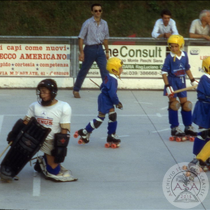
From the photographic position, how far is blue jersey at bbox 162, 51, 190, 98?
7969 mm

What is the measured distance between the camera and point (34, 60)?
11984 mm

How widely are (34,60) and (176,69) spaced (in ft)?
16.1

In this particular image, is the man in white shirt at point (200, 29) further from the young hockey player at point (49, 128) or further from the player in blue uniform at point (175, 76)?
the young hockey player at point (49, 128)

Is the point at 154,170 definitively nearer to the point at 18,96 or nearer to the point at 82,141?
the point at 82,141

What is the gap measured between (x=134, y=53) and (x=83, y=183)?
6.29 m

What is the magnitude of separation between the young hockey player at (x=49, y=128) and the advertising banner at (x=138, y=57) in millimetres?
6031

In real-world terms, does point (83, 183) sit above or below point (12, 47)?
below

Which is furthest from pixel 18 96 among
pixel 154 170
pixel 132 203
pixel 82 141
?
pixel 132 203

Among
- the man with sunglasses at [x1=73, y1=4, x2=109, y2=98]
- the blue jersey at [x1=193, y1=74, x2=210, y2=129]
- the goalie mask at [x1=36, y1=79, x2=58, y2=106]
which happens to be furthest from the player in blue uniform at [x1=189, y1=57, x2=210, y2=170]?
the man with sunglasses at [x1=73, y1=4, x2=109, y2=98]

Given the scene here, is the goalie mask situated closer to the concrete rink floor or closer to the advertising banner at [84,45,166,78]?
the concrete rink floor

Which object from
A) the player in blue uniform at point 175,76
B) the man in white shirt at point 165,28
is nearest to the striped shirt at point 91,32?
the man in white shirt at point 165,28

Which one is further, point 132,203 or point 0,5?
point 0,5

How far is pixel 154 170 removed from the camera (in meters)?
6.71

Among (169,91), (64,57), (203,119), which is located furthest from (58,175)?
(64,57)
